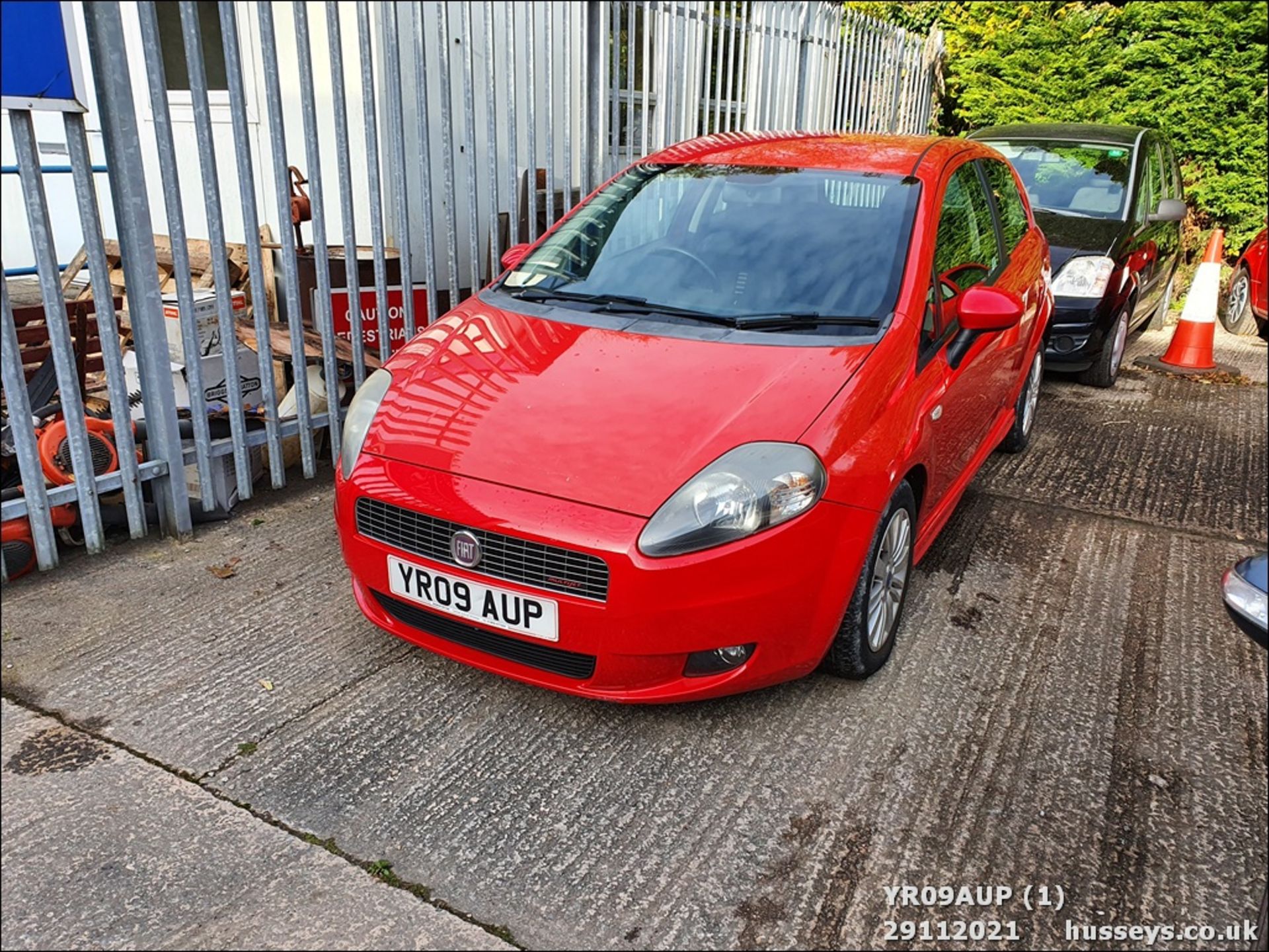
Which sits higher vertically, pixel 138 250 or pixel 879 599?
pixel 138 250

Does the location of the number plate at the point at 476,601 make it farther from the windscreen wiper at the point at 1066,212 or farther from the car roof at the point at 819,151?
the windscreen wiper at the point at 1066,212

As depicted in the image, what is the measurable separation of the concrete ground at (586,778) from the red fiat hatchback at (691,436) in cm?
25

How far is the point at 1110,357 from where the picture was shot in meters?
6.81

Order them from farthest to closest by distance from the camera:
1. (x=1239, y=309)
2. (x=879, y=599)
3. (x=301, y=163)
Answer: (x=1239, y=309) < (x=301, y=163) < (x=879, y=599)

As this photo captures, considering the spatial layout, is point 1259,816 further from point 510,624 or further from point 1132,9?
point 1132,9

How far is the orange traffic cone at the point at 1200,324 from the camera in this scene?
24.2ft

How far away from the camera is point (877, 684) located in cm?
314

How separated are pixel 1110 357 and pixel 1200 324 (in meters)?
1.16

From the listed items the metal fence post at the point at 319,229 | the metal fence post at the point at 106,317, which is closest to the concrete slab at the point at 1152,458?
the metal fence post at the point at 319,229

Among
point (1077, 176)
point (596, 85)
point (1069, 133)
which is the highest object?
point (596, 85)

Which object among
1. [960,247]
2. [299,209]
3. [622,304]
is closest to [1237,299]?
[960,247]

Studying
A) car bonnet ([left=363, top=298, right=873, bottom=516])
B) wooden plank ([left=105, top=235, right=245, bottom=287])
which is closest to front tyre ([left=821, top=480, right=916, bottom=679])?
car bonnet ([left=363, top=298, right=873, bottom=516])

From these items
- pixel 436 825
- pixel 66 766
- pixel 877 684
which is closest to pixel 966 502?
pixel 877 684

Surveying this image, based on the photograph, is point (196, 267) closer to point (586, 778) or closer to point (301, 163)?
point (301, 163)
